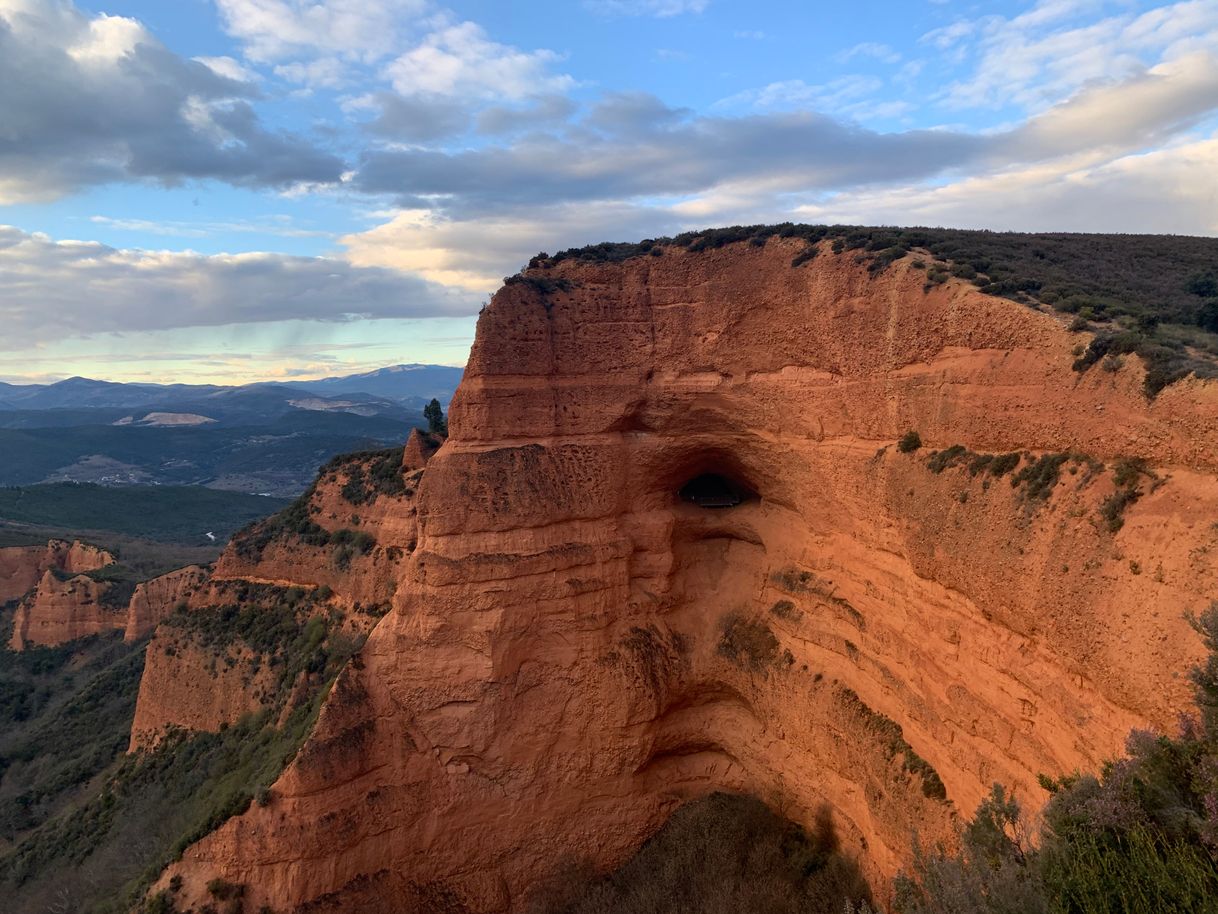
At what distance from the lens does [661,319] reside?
17797 mm

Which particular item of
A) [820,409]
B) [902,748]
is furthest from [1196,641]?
[820,409]

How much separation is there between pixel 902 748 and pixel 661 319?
11.0m

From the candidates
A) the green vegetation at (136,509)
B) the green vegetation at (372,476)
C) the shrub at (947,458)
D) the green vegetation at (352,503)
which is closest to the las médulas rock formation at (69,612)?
the green vegetation at (352,503)

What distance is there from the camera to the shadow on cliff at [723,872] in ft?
44.3

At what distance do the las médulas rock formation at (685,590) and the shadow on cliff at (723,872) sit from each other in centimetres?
56

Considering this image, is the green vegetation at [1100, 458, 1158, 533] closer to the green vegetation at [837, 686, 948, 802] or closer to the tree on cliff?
the green vegetation at [837, 686, 948, 802]

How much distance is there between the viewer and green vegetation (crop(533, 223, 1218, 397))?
9.91 m

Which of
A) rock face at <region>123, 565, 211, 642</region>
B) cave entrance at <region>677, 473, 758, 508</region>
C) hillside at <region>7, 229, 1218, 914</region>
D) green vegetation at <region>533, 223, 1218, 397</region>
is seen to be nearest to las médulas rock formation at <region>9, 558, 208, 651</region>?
rock face at <region>123, 565, 211, 642</region>

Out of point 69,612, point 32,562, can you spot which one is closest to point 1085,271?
point 69,612

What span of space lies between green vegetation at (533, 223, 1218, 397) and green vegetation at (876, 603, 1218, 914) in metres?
4.55

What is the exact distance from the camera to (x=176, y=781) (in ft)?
68.4

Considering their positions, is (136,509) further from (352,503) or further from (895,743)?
(895,743)

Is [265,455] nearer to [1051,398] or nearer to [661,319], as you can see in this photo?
[661,319]

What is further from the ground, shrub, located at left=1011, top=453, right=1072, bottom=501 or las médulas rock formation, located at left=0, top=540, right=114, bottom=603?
shrub, located at left=1011, top=453, right=1072, bottom=501
